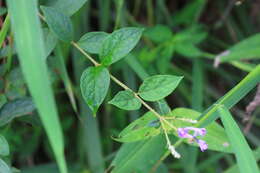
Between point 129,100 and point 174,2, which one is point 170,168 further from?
point 129,100

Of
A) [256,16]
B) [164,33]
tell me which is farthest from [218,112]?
[256,16]

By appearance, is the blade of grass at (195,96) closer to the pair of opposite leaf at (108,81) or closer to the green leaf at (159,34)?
the green leaf at (159,34)

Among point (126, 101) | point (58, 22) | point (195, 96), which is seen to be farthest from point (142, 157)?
point (195, 96)

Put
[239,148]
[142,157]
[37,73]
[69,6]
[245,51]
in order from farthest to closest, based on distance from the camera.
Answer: [245,51], [142,157], [69,6], [239,148], [37,73]

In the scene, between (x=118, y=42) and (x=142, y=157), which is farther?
(x=142, y=157)

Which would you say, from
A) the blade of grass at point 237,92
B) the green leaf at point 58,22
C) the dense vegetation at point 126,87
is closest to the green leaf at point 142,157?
the dense vegetation at point 126,87

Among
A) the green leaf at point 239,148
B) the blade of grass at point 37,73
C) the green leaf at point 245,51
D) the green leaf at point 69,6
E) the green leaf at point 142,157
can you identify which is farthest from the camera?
the green leaf at point 245,51

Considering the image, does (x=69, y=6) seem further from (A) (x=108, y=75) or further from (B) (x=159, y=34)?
(B) (x=159, y=34)
